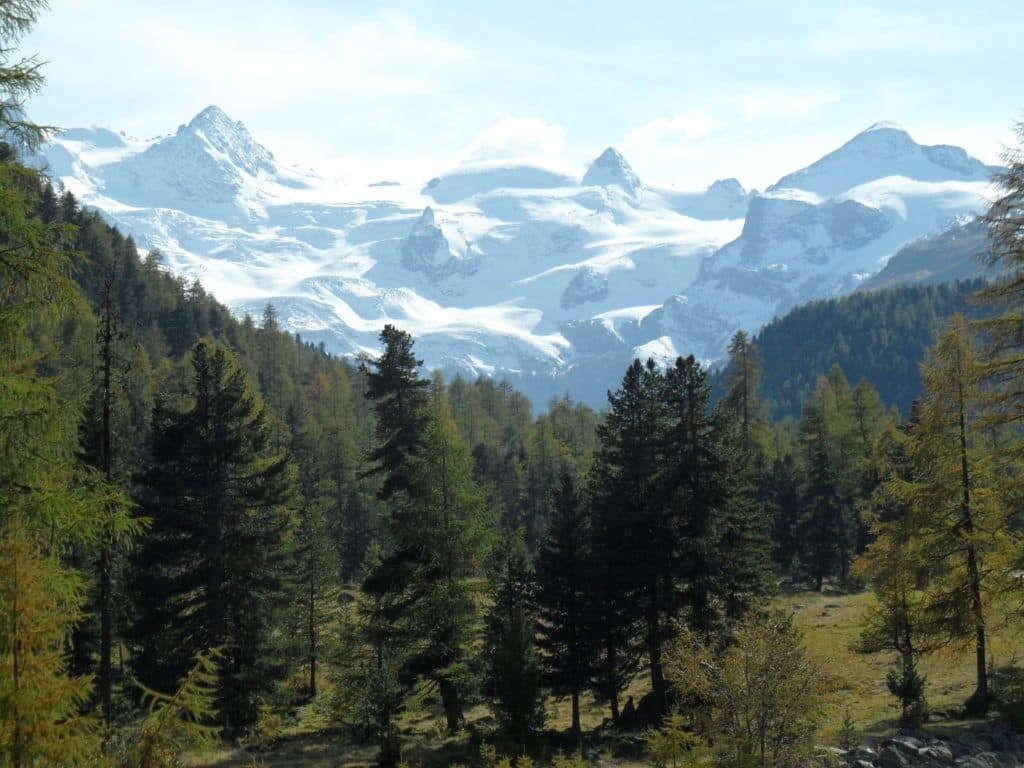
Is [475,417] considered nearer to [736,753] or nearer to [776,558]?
[776,558]

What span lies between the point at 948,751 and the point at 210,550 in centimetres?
2066

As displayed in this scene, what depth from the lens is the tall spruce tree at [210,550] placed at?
88.8 feet

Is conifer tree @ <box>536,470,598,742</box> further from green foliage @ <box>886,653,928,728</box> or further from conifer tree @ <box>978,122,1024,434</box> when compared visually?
conifer tree @ <box>978,122,1024,434</box>

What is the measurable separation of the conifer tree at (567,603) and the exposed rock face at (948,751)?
1018cm

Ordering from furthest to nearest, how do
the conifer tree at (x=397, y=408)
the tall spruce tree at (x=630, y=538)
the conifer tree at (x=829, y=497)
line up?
the conifer tree at (x=829, y=497)
the conifer tree at (x=397, y=408)
the tall spruce tree at (x=630, y=538)

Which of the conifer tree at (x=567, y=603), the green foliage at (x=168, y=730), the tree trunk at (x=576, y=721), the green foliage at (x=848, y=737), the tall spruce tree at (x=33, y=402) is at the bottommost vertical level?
the tree trunk at (x=576, y=721)

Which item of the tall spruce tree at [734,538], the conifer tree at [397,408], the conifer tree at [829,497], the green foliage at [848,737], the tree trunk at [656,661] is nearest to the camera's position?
the green foliage at [848,737]

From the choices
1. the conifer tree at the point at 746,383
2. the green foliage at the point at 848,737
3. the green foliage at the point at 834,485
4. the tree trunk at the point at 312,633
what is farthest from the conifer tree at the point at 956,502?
the conifer tree at the point at 746,383

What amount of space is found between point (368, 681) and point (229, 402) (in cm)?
947

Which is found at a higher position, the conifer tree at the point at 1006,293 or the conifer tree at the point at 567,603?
the conifer tree at the point at 1006,293

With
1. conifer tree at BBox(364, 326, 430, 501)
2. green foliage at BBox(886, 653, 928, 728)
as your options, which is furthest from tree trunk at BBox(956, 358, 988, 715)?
conifer tree at BBox(364, 326, 430, 501)

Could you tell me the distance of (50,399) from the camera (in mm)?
11688

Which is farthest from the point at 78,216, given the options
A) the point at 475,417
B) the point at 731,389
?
the point at 731,389

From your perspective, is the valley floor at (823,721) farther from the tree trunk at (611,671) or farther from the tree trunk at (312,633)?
the tree trunk at (312,633)
